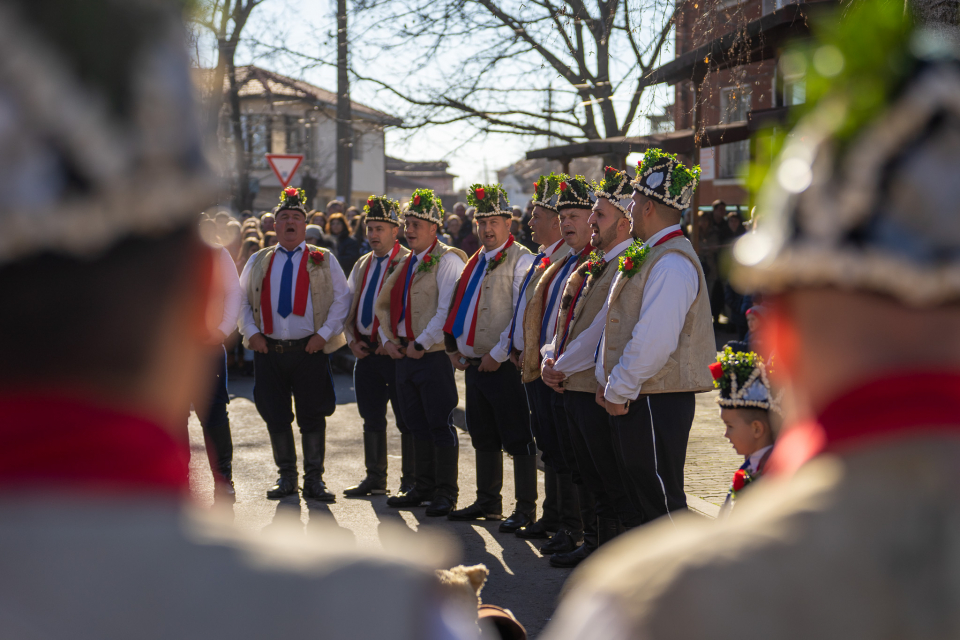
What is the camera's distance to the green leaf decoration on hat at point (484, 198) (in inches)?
281

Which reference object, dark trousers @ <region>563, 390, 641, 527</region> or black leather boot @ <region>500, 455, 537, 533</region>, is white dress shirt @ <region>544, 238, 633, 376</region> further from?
black leather boot @ <region>500, 455, 537, 533</region>

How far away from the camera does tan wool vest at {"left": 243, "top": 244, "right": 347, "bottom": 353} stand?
757cm

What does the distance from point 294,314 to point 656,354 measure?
12.1ft

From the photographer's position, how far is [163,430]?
93cm

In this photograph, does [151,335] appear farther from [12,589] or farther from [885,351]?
[885,351]

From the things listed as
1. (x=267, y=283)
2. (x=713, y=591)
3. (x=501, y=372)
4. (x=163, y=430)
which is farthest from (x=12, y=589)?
(x=267, y=283)

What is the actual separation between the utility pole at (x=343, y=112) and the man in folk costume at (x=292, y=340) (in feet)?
28.3

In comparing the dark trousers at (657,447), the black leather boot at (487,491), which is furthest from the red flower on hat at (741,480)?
the black leather boot at (487,491)

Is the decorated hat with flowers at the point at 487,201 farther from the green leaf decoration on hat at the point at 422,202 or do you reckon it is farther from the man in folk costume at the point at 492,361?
the green leaf decoration on hat at the point at 422,202

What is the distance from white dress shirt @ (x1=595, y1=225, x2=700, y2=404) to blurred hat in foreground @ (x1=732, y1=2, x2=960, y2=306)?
3.74 metres

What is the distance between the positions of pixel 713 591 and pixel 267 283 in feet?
22.8

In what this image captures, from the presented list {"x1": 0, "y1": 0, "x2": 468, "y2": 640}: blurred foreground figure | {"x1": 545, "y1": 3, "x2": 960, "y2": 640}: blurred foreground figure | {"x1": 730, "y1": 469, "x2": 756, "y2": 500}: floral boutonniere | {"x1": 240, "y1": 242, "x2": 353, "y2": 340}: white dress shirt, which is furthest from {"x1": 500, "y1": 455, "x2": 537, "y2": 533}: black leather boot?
{"x1": 0, "y1": 0, "x2": 468, "y2": 640}: blurred foreground figure

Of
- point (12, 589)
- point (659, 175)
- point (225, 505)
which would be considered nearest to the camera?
point (12, 589)

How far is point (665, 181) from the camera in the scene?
5109mm
